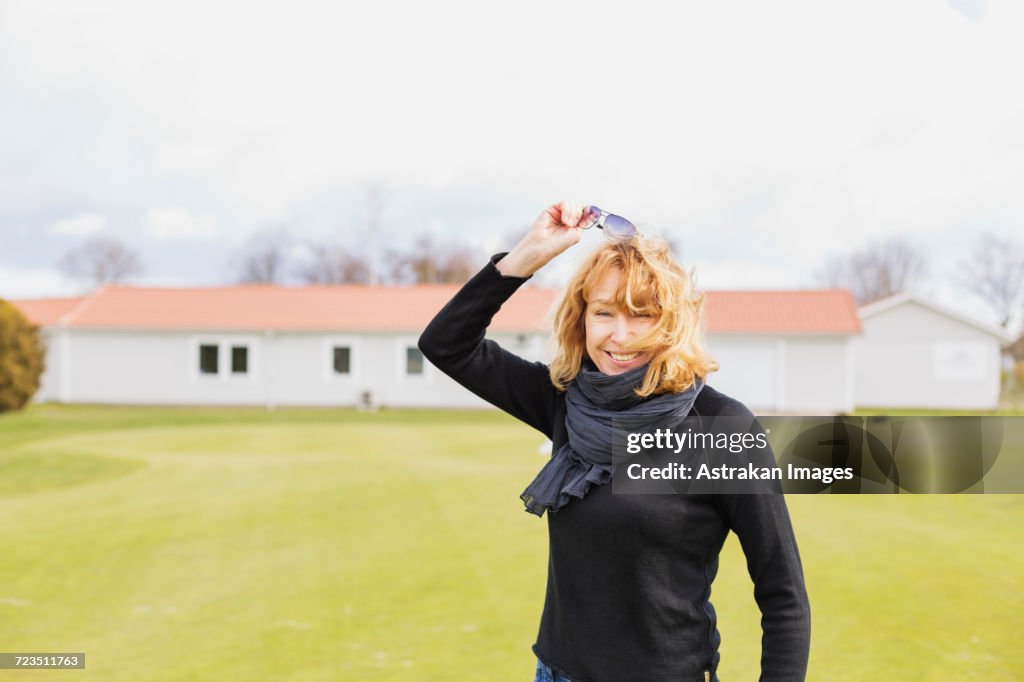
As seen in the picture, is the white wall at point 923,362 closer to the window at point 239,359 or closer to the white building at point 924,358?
the white building at point 924,358

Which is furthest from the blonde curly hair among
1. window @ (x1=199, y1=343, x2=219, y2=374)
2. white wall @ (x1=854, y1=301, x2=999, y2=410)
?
white wall @ (x1=854, y1=301, x2=999, y2=410)

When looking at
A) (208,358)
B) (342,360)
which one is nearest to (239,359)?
(208,358)

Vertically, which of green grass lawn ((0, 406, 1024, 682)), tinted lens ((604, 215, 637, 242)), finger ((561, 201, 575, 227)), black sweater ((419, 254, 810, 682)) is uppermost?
finger ((561, 201, 575, 227))

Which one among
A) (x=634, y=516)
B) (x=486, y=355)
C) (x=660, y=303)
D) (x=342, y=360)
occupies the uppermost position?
(x=660, y=303)

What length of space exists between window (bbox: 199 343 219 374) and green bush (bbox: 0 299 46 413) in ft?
17.2

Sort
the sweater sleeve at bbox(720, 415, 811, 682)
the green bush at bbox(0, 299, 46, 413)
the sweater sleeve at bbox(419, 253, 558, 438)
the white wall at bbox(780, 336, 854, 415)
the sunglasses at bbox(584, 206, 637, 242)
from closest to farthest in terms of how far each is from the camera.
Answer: the sweater sleeve at bbox(720, 415, 811, 682) < the sunglasses at bbox(584, 206, 637, 242) < the sweater sleeve at bbox(419, 253, 558, 438) < the green bush at bbox(0, 299, 46, 413) < the white wall at bbox(780, 336, 854, 415)

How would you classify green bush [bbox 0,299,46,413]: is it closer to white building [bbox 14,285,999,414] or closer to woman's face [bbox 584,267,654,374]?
white building [bbox 14,285,999,414]

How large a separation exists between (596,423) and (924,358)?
32.2 meters

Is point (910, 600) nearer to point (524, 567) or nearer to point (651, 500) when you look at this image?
point (524, 567)

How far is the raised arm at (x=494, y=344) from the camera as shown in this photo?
233 centimetres

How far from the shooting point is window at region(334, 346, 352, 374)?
2869 cm

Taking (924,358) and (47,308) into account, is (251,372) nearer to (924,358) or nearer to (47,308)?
Result: (47,308)

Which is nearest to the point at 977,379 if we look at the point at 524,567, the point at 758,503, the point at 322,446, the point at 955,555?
the point at 322,446

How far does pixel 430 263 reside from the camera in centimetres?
5059
